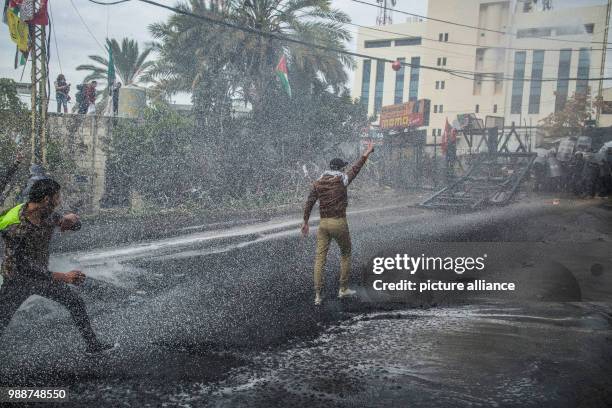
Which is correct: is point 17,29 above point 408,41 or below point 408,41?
below

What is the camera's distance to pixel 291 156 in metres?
12.2

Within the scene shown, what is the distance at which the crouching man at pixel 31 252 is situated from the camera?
12.4ft

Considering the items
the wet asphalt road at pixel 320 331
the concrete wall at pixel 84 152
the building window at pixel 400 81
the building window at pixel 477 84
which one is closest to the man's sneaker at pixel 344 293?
the wet asphalt road at pixel 320 331

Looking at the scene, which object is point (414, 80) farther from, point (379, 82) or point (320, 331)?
point (320, 331)

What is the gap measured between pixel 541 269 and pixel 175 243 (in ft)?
20.3

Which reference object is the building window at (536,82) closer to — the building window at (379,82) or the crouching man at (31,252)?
the building window at (379,82)

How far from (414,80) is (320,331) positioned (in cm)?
912

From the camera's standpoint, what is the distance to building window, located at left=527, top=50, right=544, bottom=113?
10297 millimetres

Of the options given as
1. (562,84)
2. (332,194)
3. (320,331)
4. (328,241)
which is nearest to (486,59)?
(562,84)

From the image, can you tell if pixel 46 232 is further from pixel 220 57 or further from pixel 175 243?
pixel 220 57

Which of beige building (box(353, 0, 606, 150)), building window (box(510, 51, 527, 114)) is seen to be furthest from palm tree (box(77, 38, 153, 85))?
building window (box(510, 51, 527, 114))

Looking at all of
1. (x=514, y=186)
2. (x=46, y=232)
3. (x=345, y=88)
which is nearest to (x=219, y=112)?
(x=345, y=88)

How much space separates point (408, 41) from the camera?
10914 mm

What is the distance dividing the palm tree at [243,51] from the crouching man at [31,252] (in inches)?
349
